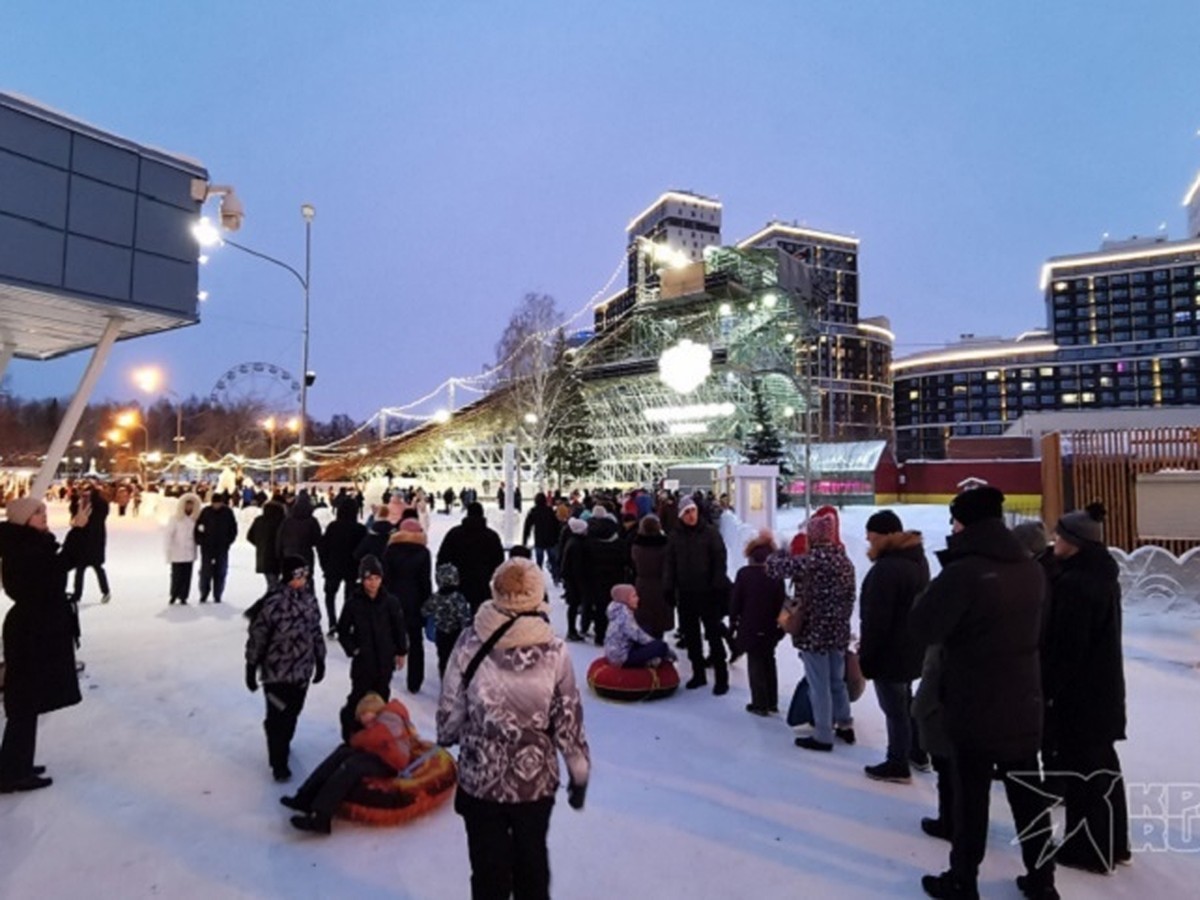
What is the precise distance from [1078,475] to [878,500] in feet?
90.6

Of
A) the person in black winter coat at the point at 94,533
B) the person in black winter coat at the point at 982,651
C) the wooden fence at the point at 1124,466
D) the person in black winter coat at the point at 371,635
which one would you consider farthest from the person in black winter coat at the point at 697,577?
the wooden fence at the point at 1124,466

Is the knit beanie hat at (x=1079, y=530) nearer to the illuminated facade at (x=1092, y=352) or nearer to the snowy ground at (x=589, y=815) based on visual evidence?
the snowy ground at (x=589, y=815)

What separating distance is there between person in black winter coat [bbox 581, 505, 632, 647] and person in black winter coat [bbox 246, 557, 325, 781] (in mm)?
3976

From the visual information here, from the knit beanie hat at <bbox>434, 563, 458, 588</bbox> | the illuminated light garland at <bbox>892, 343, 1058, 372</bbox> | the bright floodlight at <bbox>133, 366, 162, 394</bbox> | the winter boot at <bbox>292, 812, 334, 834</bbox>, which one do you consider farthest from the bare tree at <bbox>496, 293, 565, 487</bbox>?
the illuminated light garland at <bbox>892, 343, 1058, 372</bbox>

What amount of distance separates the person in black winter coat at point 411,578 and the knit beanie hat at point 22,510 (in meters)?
2.63

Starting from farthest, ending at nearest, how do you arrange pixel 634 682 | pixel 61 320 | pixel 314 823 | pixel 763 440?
pixel 763 440 → pixel 61 320 → pixel 634 682 → pixel 314 823

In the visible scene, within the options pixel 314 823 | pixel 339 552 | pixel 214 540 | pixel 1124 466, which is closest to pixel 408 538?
pixel 339 552

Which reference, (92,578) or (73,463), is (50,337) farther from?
(73,463)

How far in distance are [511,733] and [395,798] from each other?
74.8 inches

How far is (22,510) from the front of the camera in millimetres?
4578

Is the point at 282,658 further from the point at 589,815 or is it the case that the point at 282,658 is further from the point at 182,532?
the point at 182,532

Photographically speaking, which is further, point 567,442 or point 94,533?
point 567,442

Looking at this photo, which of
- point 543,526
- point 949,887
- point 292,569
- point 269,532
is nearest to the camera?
point 949,887

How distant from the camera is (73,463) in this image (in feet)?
300
